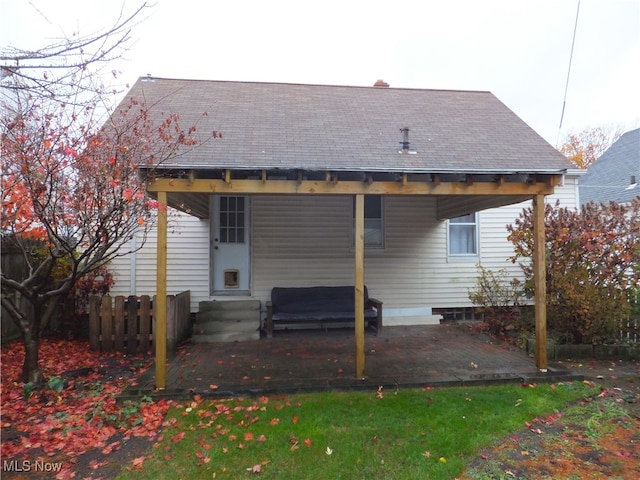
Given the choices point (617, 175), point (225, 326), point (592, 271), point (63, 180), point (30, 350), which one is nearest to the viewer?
point (30, 350)

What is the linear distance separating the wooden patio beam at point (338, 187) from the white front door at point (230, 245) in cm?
323

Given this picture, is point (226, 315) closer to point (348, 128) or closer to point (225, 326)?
point (225, 326)

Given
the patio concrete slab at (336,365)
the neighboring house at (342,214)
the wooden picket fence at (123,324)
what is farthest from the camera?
the wooden picket fence at (123,324)

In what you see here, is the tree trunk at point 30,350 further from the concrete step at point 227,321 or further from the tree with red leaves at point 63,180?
the concrete step at point 227,321

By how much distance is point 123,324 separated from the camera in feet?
20.2

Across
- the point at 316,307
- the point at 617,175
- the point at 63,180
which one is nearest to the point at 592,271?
the point at 316,307

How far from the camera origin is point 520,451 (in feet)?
10.3

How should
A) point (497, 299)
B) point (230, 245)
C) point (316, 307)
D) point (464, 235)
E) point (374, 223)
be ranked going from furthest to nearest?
point (464, 235)
point (374, 223)
point (230, 245)
point (497, 299)
point (316, 307)

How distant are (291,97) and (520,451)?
7302 millimetres

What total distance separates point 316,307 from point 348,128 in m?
3.47

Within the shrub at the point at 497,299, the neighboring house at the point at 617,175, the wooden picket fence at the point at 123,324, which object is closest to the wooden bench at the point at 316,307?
the wooden picket fence at the point at 123,324

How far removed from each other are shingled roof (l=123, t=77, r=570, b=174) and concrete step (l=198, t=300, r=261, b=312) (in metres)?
3.30

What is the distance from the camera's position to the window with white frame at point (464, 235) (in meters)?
8.40

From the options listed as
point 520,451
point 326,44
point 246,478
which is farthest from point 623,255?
point 326,44
